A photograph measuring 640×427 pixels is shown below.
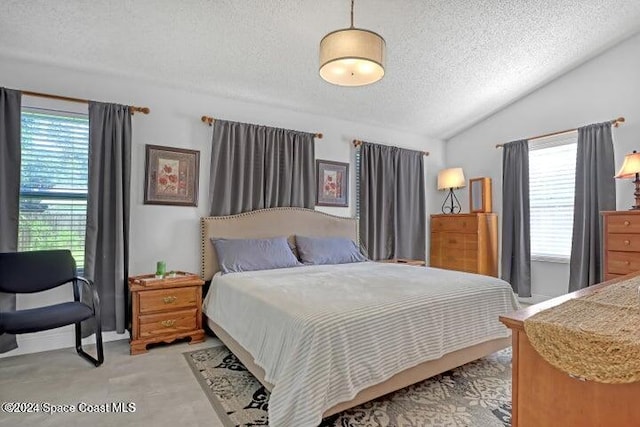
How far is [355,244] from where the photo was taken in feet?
14.1

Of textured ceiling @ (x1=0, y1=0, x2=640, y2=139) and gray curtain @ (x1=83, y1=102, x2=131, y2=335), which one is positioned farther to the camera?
gray curtain @ (x1=83, y1=102, x2=131, y2=335)

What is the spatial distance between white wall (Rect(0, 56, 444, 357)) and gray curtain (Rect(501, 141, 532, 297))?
97.3 inches

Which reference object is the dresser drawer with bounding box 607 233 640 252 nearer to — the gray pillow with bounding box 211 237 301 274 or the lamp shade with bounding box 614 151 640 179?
the lamp shade with bounding box 614 151 640 179

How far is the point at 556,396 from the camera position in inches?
36.3

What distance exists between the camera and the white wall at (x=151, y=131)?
2.88 m

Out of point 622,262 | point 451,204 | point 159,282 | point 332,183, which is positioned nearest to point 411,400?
point 159,282

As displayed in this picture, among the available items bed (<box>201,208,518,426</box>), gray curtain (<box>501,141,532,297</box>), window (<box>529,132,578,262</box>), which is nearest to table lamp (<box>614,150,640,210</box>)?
window (<box>529,132,578,262</box>)

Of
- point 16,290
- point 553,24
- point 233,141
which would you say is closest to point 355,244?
point 233,141

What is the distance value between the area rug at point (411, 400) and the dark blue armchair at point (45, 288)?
861mm

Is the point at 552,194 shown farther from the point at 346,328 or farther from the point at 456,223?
the point at 346,328

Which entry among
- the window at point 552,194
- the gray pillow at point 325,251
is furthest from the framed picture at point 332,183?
the window at point 552,194

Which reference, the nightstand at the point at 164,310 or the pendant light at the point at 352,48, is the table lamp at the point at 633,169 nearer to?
the pendant light at the point at 352,48

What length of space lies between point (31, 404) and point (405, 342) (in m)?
Result: 2.23

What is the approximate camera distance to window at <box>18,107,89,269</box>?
2.87 metres
